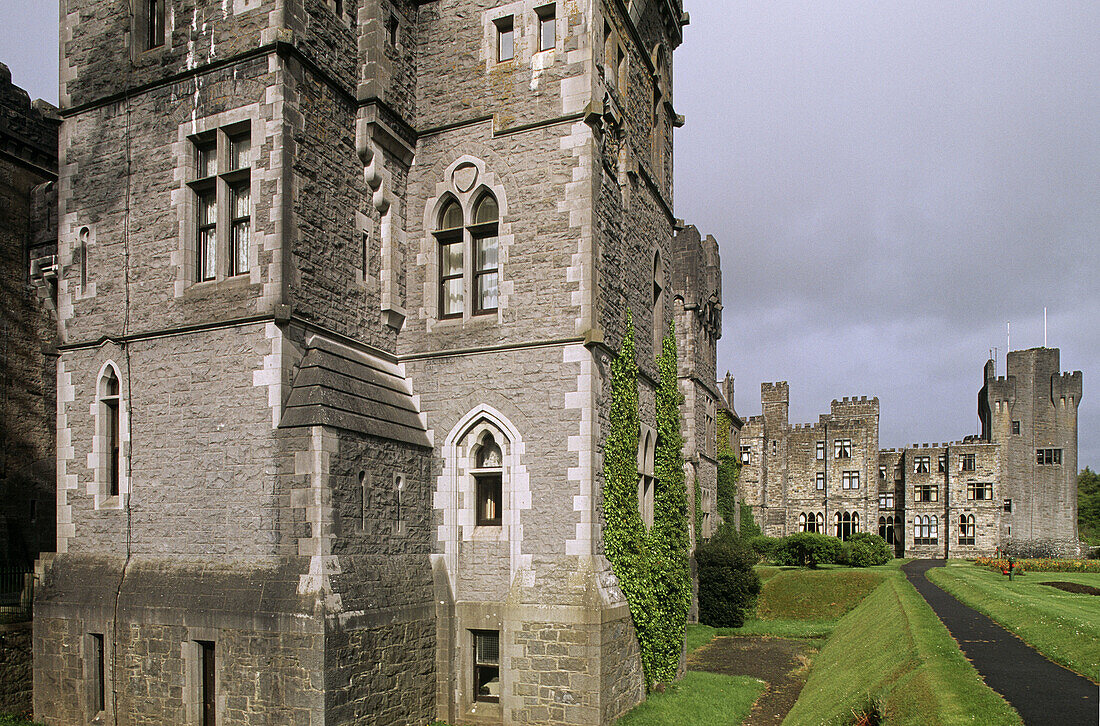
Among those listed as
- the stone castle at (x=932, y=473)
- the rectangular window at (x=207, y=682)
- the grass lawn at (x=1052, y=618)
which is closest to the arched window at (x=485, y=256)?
the rectangular window at (x=207, y=682)

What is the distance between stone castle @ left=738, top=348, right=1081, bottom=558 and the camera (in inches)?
2196

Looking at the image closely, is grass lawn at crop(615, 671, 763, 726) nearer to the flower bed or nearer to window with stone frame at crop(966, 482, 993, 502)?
the flower bed

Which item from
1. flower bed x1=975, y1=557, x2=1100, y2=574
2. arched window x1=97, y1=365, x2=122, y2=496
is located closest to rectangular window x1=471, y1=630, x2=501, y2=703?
arched window x1=97, y1=365, x2=122, y2=496

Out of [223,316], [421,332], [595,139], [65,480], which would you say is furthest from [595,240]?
[65,480]

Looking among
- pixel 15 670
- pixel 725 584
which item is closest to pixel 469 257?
pixel 15 670

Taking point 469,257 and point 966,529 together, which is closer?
point 469,257

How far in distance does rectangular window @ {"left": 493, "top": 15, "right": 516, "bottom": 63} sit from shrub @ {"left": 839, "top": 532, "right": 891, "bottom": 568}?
35.5m

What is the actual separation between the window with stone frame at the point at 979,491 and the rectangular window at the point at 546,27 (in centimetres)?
5381

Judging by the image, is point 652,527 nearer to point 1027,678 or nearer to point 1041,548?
point 1027,678

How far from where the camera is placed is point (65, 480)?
43.5ft

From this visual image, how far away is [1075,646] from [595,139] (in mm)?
11334

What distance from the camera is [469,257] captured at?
14094mm

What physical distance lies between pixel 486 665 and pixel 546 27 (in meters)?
11.4

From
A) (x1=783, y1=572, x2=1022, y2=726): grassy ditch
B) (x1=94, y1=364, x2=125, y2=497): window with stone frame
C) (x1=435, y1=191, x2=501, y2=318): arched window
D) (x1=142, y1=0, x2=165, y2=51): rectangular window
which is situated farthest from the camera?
(x1=435, y1=191, x2=501, y2=318): arched window
